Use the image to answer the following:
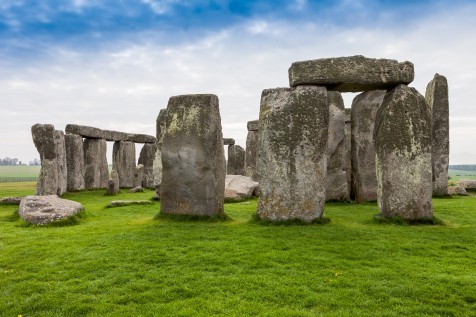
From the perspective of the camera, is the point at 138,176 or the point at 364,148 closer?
the point at 364,148

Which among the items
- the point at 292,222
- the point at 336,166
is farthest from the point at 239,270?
the point at 336,166

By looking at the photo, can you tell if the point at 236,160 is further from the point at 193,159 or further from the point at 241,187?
the point at 193,159

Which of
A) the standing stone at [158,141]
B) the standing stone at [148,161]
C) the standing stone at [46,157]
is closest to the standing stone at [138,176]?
the standing stone at [148,161]

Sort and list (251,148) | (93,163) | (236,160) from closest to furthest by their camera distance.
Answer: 1. (93,163)
2. (251,148)
3. (236,160)

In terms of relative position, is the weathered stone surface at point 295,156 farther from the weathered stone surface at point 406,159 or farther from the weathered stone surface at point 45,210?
the weathered stone surface at point 45,210

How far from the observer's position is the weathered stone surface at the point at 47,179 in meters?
16.8

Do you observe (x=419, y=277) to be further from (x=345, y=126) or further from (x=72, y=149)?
(x=72, y=149)

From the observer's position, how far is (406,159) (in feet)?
33.5

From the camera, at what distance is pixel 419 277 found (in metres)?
6.36

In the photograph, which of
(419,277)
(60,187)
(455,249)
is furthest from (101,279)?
(60,187)

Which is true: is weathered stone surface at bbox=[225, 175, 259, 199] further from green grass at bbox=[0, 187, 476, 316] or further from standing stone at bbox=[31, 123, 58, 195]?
standing stone at bbox=[31, 123, 58, 195]

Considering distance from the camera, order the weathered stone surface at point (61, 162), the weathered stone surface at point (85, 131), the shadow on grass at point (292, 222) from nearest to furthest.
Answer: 1. the shadow on grass at point (292, 222)
2. the weathered stone surface at point (61, 162)
3. the weathered stone surface at point (85, 131)

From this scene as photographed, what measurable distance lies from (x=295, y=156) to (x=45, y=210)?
22.7ft

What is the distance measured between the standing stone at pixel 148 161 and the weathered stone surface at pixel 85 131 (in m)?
3.56
